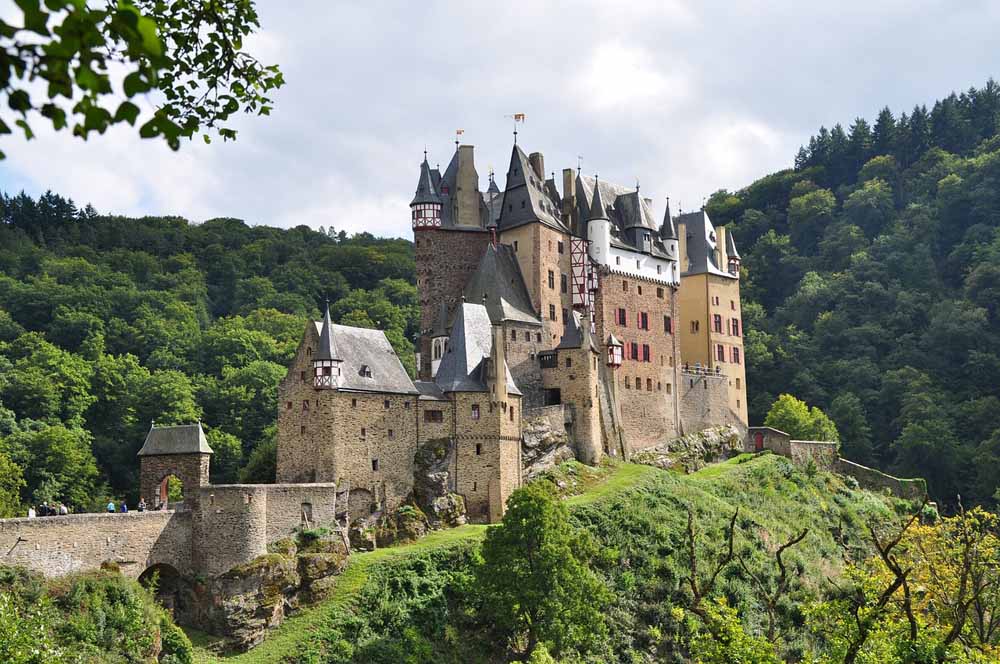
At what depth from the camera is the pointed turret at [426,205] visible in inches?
2141

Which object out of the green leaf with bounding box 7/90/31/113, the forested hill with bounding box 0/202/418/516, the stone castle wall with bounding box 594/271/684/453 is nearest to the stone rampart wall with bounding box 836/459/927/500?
the stone castle wall with bounding box 594/271/684/453

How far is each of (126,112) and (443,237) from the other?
161ft

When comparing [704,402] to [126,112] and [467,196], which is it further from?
[126,112]

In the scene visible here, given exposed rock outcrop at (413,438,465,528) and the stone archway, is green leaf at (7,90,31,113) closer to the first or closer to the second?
the stone archway

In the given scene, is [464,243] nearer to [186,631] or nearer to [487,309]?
[487,309]

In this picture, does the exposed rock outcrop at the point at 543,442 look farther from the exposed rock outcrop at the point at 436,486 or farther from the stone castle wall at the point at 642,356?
the stone castle wall at the point at 642,356

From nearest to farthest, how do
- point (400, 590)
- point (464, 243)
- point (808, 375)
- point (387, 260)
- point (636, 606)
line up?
1. point (400, 590)
2. point (636, 606)
3. point (464, 243)
4. point (808, 375)
5. point (387, 260)

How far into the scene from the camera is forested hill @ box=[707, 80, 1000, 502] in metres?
75.9

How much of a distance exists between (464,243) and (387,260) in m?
42.6

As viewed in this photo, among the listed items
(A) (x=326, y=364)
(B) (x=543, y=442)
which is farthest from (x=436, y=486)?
(B) (x=543, y=442)

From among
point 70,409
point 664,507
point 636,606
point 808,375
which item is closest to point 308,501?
point 636,606

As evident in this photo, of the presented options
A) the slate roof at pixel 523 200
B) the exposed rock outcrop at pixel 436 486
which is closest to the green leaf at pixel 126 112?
the exposed rock outcrop at pixel 436 486

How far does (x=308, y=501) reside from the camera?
131 ft

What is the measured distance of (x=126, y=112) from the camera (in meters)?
6.35
